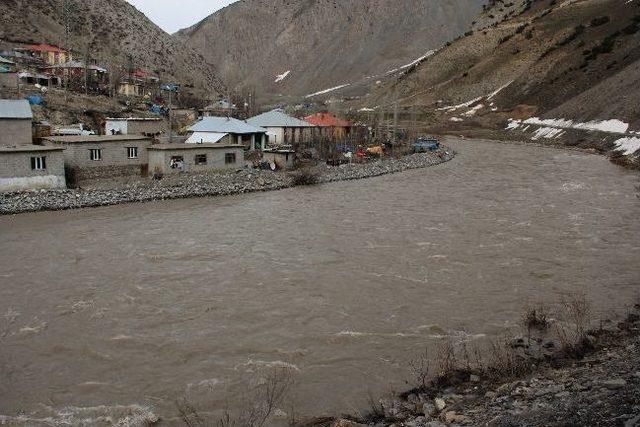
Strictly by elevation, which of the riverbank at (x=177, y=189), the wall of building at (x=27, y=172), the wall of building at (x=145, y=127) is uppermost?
the wall of building at (x=145, y=127)

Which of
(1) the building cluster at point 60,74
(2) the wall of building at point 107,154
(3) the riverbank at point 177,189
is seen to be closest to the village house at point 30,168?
(3) the riverbank at point 177,189

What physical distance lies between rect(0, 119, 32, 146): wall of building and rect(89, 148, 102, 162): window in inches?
141

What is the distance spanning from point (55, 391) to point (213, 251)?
7165mm

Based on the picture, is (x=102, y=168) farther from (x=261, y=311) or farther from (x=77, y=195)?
(x=261, y=311)

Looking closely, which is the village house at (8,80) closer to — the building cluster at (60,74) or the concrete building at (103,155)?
the building cluster at (60,74)

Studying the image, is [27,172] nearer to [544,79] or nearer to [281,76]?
[544,79]

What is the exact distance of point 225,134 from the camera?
2970cm

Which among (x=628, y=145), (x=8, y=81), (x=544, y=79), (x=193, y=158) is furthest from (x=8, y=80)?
(x=544, y=79)

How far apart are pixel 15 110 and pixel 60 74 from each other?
2320 cm

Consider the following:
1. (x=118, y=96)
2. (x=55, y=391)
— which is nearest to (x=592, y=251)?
(x=55, y=391)

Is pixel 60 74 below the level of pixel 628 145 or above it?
above

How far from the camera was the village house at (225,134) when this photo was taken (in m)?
29.6

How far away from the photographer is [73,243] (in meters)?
15.5

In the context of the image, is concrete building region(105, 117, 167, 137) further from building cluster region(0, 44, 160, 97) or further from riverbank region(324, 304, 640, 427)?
riverbank region(324, 304, 640, 427)
